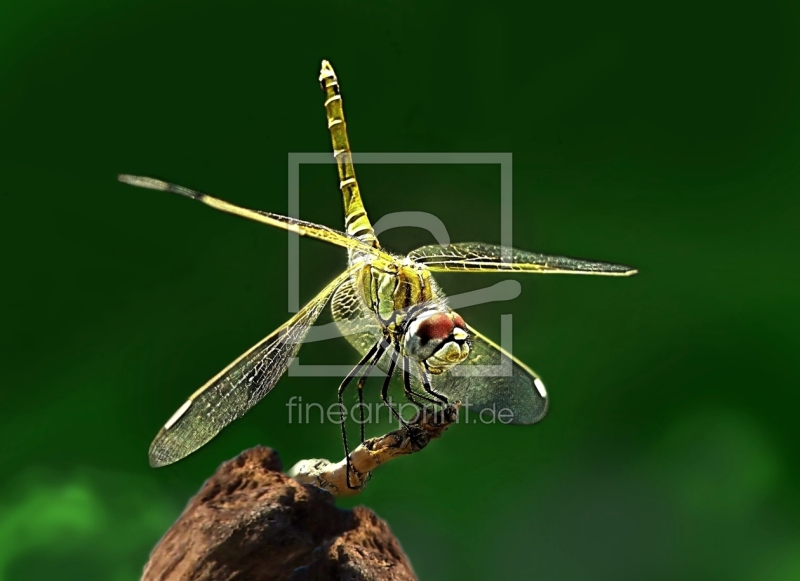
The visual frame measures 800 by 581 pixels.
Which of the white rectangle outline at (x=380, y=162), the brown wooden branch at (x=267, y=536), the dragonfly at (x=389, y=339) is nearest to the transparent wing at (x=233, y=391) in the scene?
the dragonfly at (x=389, y=339)

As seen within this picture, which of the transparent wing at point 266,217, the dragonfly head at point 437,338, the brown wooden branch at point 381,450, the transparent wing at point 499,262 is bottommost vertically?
the brown wooden branch at point 381,450

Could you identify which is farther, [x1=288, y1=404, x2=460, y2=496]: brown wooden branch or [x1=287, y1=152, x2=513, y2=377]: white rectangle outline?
[x1=287, y1=152, x2=513, y2=377]: white rectangle outline

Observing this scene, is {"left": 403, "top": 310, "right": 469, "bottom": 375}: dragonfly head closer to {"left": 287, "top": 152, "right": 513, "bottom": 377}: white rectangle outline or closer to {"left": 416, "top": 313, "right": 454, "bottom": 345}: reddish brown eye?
{"left": 416, "top": 313, "right": 454, "bottom": 345}: reddish brown eye

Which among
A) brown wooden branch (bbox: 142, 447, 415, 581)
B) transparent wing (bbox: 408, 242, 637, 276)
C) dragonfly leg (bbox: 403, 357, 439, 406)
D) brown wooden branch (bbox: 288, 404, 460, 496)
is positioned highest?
transparent wing (bbox: 408, 242, 637, 276)

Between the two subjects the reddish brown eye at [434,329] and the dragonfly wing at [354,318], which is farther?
the dragonfly wing at [354,318]

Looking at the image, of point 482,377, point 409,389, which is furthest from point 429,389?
point 482,377

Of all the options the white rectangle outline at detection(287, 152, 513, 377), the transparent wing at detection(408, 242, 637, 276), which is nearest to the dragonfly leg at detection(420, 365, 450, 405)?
the transparent wing at detection(408, 242, 637, 276)

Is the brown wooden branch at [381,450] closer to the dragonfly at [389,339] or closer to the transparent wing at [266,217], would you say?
the dragonfly at [389,339]
